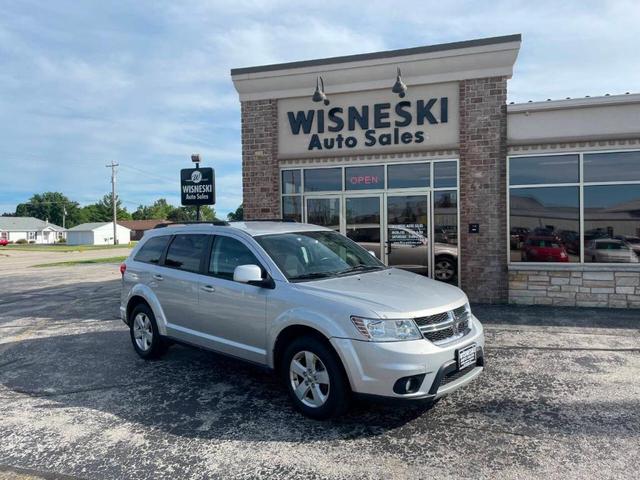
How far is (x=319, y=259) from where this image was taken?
16.7ft

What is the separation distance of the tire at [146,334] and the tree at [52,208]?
129 m

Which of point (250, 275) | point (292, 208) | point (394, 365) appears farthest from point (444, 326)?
point (292, 208)

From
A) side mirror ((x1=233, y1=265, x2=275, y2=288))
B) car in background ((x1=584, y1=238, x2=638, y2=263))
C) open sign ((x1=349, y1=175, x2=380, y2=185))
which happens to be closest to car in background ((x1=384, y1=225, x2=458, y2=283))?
open sign ((x1=349, y1=175, x2=380, y2=185))

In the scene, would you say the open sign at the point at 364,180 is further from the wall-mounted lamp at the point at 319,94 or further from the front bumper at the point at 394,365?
the front bumper at the point at 394,365

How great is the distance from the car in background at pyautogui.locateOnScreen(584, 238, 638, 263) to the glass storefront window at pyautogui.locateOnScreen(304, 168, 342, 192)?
516cm

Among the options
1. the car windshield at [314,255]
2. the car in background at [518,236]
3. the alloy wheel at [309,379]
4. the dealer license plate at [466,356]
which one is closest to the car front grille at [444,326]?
the dealer license plate at [466,356]

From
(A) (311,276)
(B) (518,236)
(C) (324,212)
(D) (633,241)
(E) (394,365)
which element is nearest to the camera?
(E) (394,365)

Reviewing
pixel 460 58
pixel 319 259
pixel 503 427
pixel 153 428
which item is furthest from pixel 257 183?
pixel 503 427

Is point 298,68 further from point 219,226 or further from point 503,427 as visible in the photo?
point 503,427

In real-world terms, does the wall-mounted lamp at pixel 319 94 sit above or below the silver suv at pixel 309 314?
above

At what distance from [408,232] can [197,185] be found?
16.5ft

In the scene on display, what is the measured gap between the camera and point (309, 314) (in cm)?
412

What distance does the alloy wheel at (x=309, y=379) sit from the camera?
13.5 feet

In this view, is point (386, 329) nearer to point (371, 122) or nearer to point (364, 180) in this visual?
point (364, 180)
